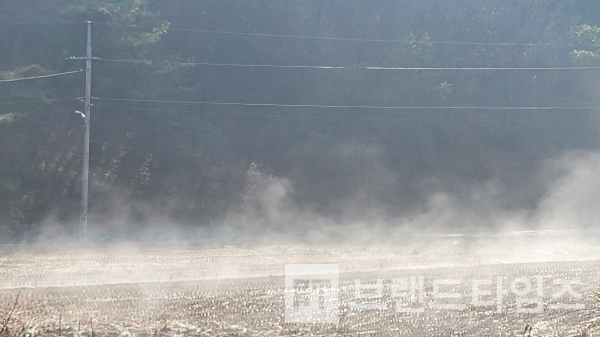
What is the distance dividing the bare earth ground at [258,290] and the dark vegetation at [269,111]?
954cm

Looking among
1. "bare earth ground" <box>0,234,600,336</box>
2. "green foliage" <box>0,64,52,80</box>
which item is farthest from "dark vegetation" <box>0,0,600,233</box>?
"bare earth ground" <box>0,234,600,336</box>

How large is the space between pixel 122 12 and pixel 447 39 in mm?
23900

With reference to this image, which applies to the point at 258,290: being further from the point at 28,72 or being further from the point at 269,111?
the point at 269,111

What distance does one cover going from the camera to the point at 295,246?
68.2 ft

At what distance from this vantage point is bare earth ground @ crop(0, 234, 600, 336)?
11688 millimetres

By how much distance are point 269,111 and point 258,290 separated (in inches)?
871

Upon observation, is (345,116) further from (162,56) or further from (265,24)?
(162,56)

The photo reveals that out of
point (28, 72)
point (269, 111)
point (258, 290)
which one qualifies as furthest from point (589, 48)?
point (258, 290)

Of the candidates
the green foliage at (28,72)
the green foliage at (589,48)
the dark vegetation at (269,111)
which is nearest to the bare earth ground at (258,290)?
the dark vegetation at (269,111)

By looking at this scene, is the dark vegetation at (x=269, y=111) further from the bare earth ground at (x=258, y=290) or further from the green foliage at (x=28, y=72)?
the bare earth ground at (x=258, y=290)

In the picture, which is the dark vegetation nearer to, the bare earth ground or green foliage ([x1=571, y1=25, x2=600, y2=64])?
green foliage ([x1=571, y1=25, x2=600, y2=64])

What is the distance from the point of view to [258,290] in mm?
13828

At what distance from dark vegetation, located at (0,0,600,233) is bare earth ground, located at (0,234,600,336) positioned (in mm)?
9542

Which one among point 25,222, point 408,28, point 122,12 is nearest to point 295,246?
point 25,222
